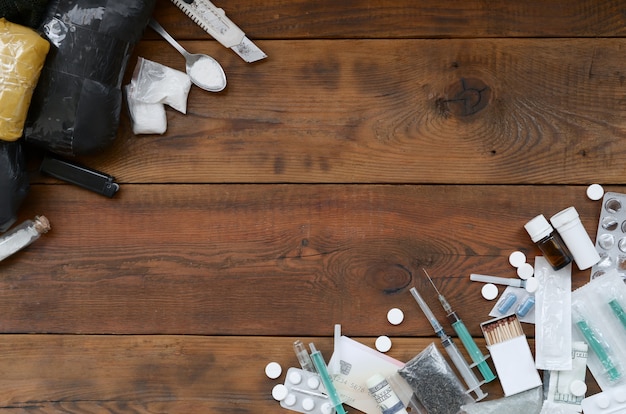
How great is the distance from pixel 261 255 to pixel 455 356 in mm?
390

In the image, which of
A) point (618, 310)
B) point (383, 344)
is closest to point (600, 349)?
point (618, 310)

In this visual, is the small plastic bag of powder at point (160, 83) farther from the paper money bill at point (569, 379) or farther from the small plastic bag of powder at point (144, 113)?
the paper money bill at point (569, 379)

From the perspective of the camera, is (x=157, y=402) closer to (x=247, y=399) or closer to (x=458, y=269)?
(x=247, y=399)

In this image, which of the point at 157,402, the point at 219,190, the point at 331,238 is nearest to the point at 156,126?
the point at 219,190

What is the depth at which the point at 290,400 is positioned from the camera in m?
→ 1.16

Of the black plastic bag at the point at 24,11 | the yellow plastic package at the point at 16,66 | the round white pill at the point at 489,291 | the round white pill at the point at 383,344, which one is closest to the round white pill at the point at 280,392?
the round white pill at the point at 383,344

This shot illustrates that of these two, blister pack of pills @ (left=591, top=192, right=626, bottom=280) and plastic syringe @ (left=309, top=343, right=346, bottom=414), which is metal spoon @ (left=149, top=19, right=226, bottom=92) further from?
blister pack of pills @ (left=591, top=192, right=626, bottom=280)

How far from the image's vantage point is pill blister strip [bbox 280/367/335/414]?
3.79ft

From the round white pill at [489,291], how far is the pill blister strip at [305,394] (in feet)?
1.09

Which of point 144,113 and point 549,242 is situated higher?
point 144,113

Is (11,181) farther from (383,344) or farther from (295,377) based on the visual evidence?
(383,344)

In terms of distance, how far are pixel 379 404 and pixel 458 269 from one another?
0.91 ft

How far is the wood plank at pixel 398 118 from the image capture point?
3.87ft

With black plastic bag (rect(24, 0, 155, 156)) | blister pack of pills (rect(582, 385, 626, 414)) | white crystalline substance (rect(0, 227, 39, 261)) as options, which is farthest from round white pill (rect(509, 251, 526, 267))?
white crystalline substance (rect(0, 227, 39, 261))
